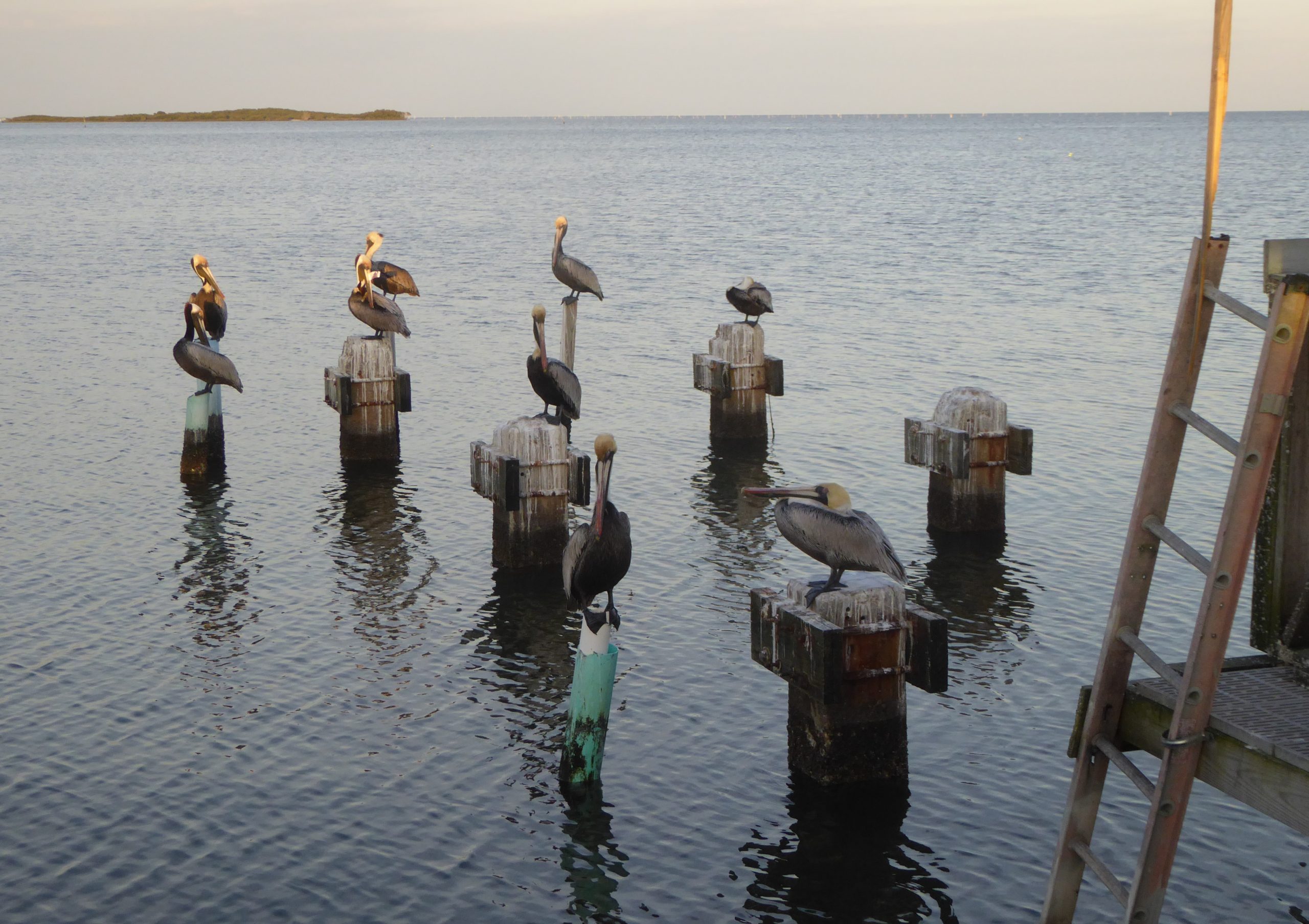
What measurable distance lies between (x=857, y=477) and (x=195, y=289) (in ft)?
78.8

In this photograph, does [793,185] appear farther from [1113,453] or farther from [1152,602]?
[1152,602]

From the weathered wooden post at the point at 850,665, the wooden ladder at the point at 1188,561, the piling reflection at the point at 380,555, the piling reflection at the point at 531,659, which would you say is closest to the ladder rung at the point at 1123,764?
the wooden ladder at the point at 1188,561

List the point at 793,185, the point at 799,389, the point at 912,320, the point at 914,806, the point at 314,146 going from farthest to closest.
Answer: the point at 314,146 → the point at 793,185 → the point at 912,320 → the point at 799,389 → the point at 914,806

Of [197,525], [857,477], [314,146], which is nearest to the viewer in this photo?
[197,525]

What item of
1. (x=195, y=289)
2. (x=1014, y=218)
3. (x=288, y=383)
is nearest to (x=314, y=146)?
(x=1014, y=218)

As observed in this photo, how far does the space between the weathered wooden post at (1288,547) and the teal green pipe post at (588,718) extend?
402 cm

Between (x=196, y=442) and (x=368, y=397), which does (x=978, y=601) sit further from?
(x=196, y=442)

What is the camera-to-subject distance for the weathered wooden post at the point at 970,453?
45.3 feet

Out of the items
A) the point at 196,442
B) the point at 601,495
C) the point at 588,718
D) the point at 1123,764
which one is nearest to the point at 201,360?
the point at 196,442

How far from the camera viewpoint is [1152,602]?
1286cm

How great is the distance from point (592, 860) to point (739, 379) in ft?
33.9

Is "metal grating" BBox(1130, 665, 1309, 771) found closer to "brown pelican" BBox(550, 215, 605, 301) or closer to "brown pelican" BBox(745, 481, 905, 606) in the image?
"brown pelican" BBox(745, 481, 905, 606)

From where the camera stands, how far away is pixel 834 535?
879 centimetres

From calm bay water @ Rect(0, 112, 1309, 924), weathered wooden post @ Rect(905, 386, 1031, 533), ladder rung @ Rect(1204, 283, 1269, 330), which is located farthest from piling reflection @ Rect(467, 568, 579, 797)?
ladder rung @ Rect(1204, 283, 1269, 330)
